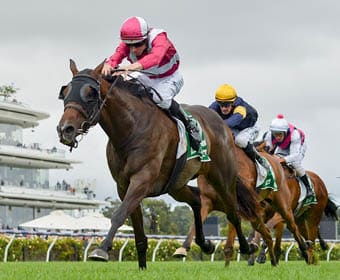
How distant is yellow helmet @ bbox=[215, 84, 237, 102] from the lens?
9.05 m

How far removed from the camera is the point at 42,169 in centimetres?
5728

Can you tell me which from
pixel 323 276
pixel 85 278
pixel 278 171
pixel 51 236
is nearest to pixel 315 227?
pixel 278 171

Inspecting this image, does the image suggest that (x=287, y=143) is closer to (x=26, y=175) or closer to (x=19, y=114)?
(x=19, y=114)

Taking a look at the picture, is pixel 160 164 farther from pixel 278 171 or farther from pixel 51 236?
pixel 51 236

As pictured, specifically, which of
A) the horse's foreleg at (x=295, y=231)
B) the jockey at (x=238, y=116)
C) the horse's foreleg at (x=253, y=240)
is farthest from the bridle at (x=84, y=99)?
the horse's foreleg at (x=295, y=231)

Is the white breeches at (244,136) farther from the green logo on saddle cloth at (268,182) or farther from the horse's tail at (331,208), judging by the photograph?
the horse's tail at (331,208)

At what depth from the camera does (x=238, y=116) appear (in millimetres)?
9219

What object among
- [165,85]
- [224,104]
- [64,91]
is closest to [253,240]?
[224,104]

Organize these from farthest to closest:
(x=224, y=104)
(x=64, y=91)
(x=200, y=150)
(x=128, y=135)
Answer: (x=224, y=104)
(x=200, y=150)
(x=128, y=135)
(x=64, y=91)

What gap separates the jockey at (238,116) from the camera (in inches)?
358

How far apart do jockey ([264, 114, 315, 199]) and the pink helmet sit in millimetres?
4315

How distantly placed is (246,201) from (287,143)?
2.66 metres

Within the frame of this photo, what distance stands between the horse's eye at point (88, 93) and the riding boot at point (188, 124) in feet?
3.02

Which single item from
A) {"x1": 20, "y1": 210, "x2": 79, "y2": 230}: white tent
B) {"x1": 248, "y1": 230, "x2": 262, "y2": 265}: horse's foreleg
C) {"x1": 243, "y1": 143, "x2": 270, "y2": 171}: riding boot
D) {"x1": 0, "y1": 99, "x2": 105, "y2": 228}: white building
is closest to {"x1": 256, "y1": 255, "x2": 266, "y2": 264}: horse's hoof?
{"x1": 248, "y1": 230, "x2": 262, "y2": 265}: horse's foreleg
